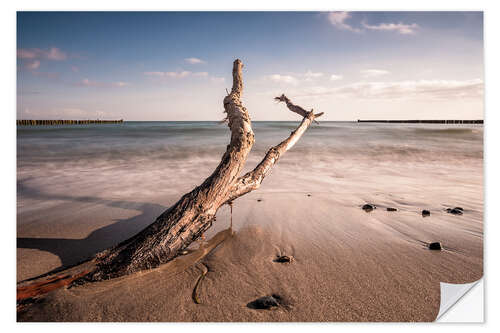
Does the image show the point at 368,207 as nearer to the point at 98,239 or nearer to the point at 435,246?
the point at 435,246

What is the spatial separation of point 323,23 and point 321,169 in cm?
441

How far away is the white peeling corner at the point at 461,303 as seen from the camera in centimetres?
211

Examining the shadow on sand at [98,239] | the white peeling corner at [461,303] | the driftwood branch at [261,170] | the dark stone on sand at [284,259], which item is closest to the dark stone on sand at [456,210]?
the white peeling corner at [461,303]

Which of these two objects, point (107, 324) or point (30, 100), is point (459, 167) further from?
point (30, 100)

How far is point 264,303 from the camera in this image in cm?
197

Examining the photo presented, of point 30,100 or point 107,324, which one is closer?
point 107,324

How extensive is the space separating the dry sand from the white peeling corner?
70 mm

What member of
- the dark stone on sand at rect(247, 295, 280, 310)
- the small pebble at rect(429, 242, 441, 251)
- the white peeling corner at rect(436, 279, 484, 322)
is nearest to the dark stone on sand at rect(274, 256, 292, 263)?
the dark stone on sand at rect(247, 295, 280, 310)

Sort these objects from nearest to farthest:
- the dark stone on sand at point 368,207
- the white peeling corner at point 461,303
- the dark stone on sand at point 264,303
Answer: the dark stone on sand at point 264,303 → the white peeling corner at point 461,303 → the dark stone on sand at point 368,207

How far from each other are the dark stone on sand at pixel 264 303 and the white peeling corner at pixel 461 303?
4.12 feet

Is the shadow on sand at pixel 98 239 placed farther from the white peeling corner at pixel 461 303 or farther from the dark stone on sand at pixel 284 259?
the white peeling corner at pixel 461 303
